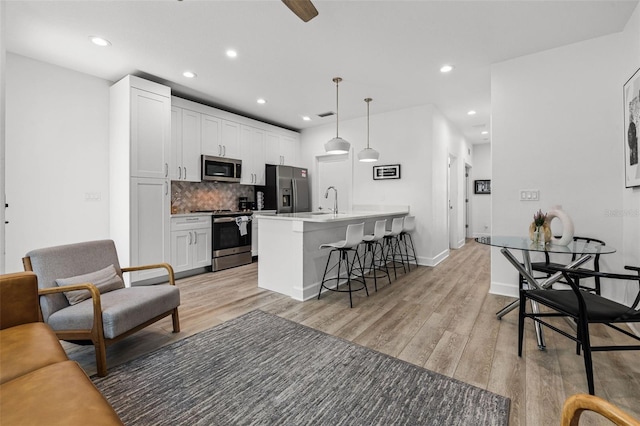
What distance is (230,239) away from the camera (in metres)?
4.84

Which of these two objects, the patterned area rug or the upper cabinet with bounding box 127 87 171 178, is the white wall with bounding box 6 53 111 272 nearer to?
the upper cabinet with bounding box 127 87 171 178

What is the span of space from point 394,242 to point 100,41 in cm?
482

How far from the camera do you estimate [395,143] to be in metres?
5.31

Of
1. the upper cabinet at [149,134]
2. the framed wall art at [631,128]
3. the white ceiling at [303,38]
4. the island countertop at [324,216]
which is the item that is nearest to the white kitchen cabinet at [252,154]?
the island countertop at [324,216]

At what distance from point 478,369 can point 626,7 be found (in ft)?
10.5

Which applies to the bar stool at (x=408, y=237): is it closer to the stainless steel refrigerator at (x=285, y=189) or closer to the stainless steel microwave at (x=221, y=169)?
the stainless steel refrigerator at (x=285, y=189)

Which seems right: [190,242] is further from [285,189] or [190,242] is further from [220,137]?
[285,189]

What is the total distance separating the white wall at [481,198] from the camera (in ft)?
26.2

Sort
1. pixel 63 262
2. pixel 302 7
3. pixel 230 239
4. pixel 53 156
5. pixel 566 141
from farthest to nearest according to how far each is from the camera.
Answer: pixel 230 239 → pixel 53 156 → pixel 566 141 → pixel 63 262 → pixel 302 7

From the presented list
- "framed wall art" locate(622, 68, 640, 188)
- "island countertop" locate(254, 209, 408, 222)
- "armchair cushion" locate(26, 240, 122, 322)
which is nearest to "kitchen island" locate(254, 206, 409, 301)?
"island countertop" locate(254, 209, 408, 222)

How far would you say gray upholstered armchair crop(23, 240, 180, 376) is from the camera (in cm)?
188

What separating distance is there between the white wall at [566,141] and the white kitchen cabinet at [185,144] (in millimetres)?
4205

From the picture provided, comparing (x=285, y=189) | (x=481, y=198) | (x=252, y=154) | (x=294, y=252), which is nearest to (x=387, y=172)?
(x=285, y=189)

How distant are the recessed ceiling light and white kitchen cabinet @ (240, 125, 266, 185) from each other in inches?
94.8
